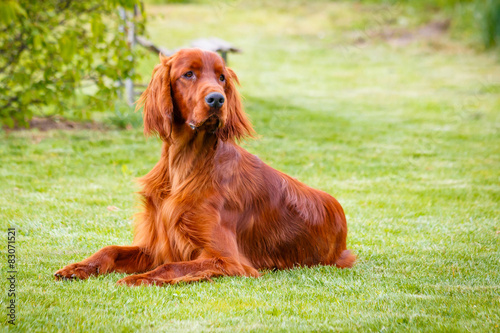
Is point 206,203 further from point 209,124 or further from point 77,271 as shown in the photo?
point 77,271

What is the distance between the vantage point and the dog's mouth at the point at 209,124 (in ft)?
13.3

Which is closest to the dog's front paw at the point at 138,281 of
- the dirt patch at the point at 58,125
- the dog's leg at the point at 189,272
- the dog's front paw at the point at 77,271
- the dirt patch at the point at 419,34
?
the dog's leg at the point at 189,272

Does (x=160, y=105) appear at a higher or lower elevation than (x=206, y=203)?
higher

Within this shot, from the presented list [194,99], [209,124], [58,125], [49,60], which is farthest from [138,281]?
[58,125]

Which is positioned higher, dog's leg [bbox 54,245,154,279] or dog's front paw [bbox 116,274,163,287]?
dog's front paw [bbox 116,274,163,287]

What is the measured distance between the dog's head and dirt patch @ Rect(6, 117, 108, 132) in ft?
19.3

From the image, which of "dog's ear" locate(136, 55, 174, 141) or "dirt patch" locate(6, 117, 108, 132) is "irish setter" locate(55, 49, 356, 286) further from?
"dirt patch" locate(6, 117, 108, 132)

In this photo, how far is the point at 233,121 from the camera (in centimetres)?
432

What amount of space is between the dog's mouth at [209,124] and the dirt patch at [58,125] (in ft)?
20.5

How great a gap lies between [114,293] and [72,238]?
1.61 m

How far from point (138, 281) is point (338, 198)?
3751 mm

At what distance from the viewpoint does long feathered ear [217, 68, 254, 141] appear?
14.1 feet

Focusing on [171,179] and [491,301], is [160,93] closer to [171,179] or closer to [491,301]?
[171,179]

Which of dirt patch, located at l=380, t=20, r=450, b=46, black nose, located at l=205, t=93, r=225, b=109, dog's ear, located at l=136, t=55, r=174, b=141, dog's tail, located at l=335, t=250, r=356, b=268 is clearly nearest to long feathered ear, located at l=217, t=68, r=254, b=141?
black nose, located at l=205, t=93, r=225, b=109
